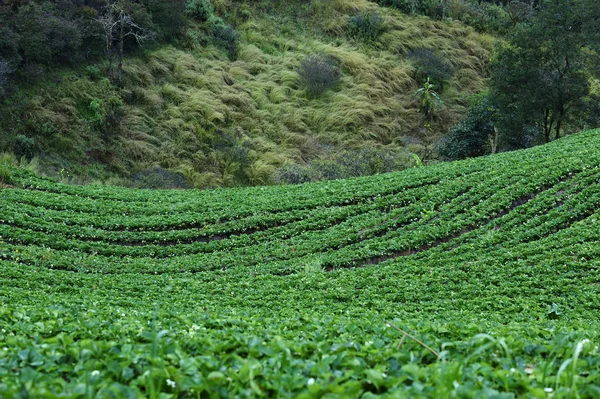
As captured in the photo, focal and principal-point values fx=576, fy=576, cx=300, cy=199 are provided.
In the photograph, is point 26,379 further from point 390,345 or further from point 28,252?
point 28,252

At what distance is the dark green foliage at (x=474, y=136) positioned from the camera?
28297mm

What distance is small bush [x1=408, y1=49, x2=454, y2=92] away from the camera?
3919 cm

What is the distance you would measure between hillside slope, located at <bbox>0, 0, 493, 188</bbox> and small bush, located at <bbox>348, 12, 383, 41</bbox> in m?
0.45

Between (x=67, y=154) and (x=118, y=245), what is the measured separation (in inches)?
511

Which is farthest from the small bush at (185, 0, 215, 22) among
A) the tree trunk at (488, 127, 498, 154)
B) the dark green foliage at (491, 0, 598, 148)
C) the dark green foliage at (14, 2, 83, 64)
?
the dark green foliage at (491, 0, 598, 148)

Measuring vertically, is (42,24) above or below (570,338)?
above

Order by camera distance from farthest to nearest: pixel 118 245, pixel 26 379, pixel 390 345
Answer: pixel 118 245 < pixel 390 345 < pixel 26 379

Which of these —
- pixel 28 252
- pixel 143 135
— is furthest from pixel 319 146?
pixel 28 252

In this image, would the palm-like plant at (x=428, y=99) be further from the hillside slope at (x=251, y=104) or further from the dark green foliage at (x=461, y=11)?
the dark green foliage at (x=461, y=11)

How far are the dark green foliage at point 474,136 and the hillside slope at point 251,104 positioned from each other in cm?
229

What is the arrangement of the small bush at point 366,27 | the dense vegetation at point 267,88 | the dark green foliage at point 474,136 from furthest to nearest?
1. the small bush at point 366,27
2. the dark green foliage at point 474,136
3. the dense vegetation at point 267,88

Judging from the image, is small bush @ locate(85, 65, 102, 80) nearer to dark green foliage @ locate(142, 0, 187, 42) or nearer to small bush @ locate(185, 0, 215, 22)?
dark green foliage @ locate(142, 0, 187, 42)

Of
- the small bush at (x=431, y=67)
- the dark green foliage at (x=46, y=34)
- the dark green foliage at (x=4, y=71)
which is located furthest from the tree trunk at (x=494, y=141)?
the dark green foliage at (x=4, y=71)

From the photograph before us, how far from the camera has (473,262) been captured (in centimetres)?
1211
